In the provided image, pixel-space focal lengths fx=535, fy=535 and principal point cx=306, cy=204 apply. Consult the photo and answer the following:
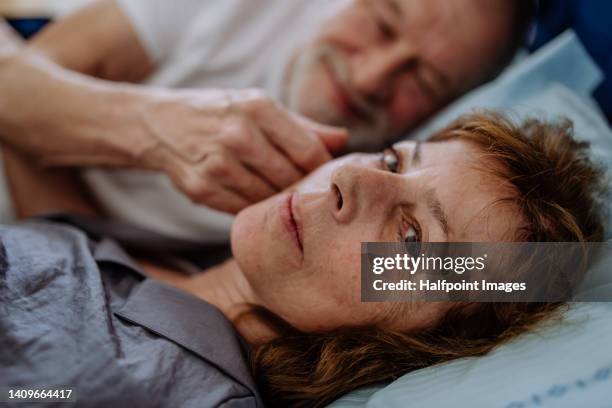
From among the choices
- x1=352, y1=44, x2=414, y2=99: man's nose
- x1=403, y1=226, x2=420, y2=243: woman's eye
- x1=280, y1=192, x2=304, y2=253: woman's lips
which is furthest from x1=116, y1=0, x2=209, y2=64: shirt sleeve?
x1=403, y1=226, x2=420, y2=243: woman's eye

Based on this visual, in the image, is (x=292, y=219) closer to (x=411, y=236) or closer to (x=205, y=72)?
(x=411, y=236)

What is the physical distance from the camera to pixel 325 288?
777 mm

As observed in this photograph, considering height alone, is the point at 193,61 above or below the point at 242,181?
above

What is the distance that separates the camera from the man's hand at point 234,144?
0.91m

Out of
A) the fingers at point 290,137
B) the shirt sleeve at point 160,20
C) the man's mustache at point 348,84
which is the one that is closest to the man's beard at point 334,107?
the man's mustache at point 348,84

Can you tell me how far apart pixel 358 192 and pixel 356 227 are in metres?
0.05

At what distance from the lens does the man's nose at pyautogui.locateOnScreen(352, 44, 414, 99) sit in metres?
1.27

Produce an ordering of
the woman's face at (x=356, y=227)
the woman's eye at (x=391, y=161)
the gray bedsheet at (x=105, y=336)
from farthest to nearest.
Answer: the woman's eye at (x=391, y=161) → the woman's face at (x=356, y=227) → the gray bedsheet at (x=105, y=336)

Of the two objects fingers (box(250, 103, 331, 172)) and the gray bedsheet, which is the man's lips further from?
the gray bedsheet

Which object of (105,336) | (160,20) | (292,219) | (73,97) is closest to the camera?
(105,336)

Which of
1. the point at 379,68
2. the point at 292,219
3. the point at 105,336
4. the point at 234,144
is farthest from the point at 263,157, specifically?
the point at 379,68

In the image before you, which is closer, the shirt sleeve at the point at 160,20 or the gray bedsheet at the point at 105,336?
the gray bedsheet at the point at 105,336

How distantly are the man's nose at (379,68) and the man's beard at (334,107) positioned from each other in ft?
0.07

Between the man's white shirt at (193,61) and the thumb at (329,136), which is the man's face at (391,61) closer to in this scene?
the man's white shirt at (193,61)
